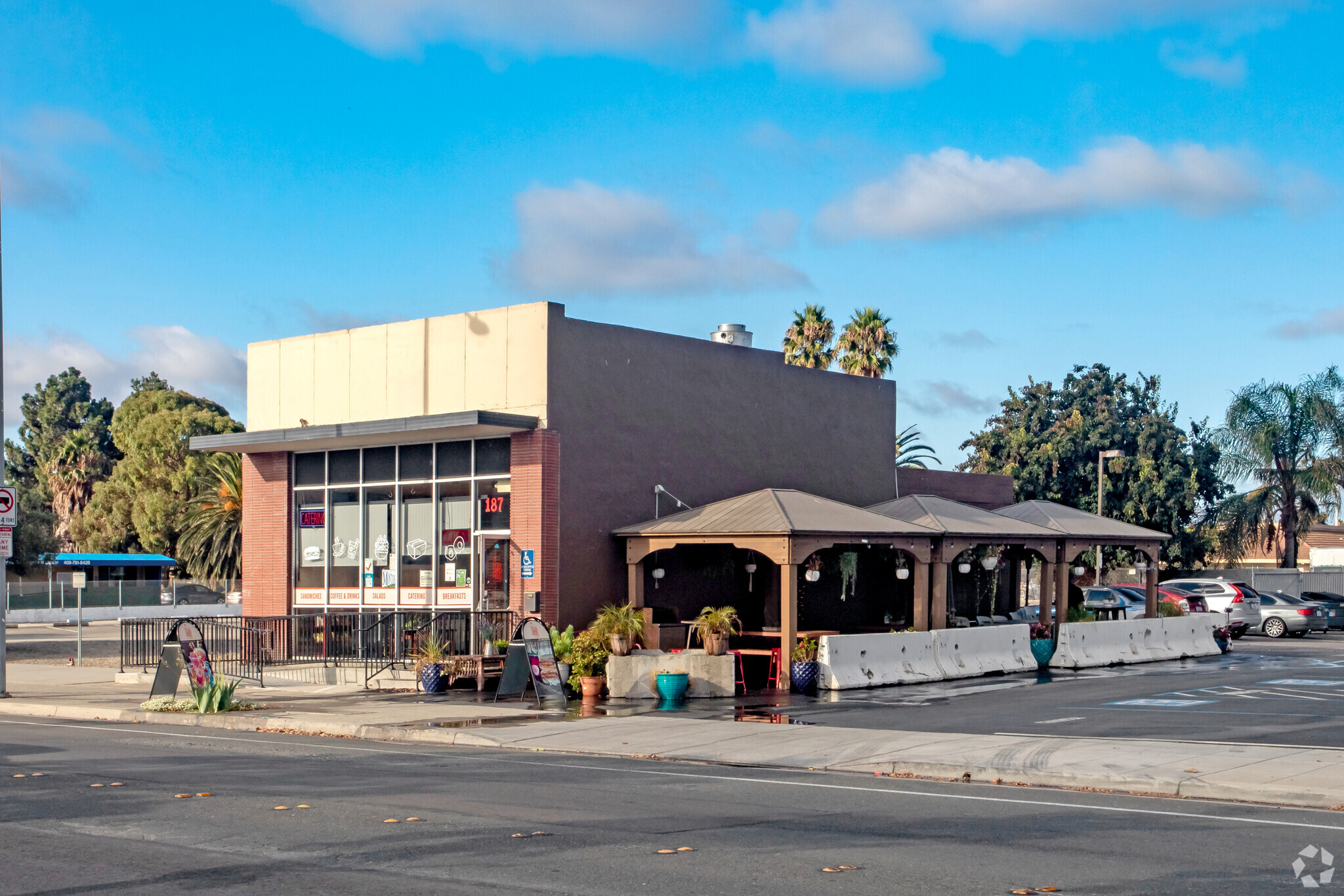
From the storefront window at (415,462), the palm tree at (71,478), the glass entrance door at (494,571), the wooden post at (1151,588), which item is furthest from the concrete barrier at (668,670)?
the palm tree at (71,478)

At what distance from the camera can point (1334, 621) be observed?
1651 inches

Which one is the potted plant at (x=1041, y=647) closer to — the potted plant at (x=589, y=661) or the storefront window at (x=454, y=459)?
the potted plant at (x=589, y=661)

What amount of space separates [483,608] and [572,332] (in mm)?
5558

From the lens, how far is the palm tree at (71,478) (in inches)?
3487

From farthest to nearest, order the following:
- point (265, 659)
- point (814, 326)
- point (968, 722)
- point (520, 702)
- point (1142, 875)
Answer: point (814, 326), point (265, 659), point (520, 702), point (968, 722), point (1142, 875)

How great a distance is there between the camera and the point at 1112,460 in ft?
179

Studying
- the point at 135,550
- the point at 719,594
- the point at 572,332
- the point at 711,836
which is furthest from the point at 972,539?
the point at 135,550

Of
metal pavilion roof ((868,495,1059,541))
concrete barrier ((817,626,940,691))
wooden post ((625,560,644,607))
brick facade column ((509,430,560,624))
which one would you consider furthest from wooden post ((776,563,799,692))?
brick facade column ((509,430,560,624))

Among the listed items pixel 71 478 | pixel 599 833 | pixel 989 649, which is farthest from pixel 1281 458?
pixel 71 478

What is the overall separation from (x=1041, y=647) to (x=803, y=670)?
7.18 metres

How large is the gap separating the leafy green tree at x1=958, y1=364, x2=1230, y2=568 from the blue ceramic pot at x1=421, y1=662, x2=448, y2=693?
108ft

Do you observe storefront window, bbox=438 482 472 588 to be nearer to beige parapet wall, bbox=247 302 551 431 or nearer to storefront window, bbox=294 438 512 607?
storefront window, bbox=294 438 512 607

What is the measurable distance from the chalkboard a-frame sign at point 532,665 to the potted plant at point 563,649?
1.03 m

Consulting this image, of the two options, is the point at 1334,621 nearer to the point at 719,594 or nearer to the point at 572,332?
the point at 719,594
